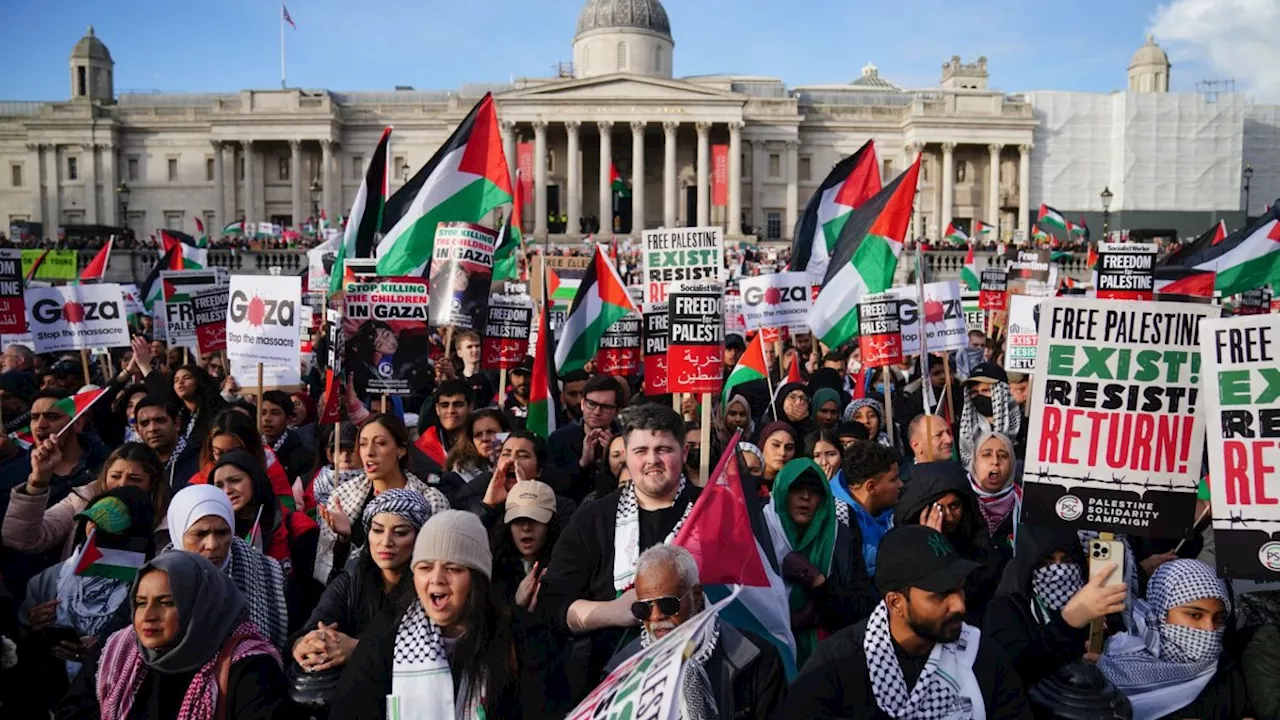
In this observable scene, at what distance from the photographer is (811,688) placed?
3.34 m

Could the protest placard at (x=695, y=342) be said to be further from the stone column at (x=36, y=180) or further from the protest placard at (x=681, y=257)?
the stone column at (x=36, y=180)

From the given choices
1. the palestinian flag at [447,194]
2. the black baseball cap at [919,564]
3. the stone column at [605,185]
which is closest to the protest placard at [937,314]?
the palestinian flag at [447,194]

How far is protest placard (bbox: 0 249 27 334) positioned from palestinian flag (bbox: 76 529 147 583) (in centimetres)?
656

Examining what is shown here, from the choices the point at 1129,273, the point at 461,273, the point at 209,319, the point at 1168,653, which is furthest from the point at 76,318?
the point at 1168,653

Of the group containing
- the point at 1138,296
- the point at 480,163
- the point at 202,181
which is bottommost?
the point at 1138,296

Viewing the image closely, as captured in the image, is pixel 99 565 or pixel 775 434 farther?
pixel 775 434

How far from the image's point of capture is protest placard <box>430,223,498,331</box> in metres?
9.63

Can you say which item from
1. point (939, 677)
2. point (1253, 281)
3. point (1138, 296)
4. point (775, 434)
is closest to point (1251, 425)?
point (939, 677)

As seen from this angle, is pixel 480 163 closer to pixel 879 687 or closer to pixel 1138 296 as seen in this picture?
pixel 1138 296

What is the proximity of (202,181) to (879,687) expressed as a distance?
216 ft

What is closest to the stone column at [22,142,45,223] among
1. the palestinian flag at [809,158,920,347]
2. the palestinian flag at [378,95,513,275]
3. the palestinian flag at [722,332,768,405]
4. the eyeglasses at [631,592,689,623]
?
the palestinian flag at [378,95,513,275]

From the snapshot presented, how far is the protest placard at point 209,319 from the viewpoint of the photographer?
1074 centimetres

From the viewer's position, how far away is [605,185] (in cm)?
5562

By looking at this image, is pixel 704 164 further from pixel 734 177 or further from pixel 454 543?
pixel 454 543
